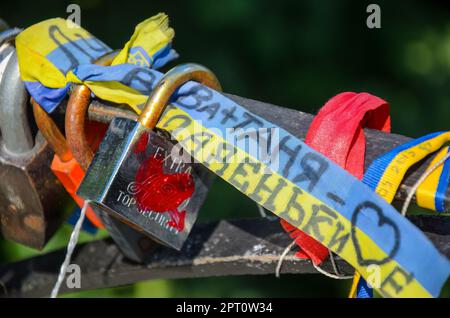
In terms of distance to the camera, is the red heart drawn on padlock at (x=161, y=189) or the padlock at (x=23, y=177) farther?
the padlock at (x=23, y=177)

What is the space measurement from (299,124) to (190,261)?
30 cm

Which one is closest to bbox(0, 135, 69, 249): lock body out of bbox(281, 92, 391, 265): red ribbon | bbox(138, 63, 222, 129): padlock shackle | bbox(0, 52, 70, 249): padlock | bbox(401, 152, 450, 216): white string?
bbox(0, 52, 70, 249): padlock

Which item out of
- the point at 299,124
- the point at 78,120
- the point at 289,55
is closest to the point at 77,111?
the point at 78,120

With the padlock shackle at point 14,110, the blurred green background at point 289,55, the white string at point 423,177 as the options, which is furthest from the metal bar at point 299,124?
the blurred green background at point 289,55

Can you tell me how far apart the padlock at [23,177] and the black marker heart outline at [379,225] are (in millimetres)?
427

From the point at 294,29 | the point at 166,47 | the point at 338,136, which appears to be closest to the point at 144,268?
the point at 166,47

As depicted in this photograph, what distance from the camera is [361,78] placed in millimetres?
2225

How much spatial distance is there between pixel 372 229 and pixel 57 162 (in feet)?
1.36

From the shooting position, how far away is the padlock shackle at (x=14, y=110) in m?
0.93

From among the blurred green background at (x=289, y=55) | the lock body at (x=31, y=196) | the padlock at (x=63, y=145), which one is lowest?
the blurred green background at (x=289, y=55)

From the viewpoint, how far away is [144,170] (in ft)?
2.72

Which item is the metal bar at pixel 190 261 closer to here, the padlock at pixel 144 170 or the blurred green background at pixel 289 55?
the padlock at pixel 144 170

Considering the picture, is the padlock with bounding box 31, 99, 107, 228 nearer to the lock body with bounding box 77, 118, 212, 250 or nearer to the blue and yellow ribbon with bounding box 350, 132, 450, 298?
the lock body with bounding box 77, 118, 212, 250

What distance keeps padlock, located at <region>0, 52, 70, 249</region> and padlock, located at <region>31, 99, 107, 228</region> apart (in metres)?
0.03
